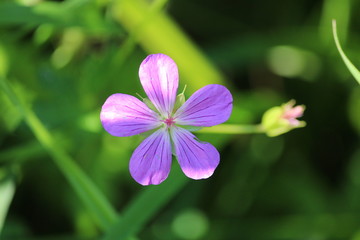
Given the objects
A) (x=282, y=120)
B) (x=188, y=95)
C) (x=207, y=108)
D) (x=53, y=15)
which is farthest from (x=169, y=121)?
(x=188, y=95)

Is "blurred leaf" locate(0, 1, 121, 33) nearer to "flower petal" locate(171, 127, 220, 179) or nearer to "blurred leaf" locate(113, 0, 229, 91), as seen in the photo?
"blurred leaf" locate(113, 0, 229, 91)

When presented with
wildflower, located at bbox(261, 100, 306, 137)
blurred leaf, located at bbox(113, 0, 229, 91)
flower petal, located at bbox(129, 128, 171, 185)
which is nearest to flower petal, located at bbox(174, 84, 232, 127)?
flower petal, located at bbox(129, 128, 171, 185)

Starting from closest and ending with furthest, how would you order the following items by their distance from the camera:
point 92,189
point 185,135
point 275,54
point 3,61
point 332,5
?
point 185,135 → point 92,189 → point 3,61 → point 332,5 → point 275,54

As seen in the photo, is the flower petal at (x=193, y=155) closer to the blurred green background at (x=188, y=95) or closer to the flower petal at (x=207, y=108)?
the flower petal at (x=207, y=108)

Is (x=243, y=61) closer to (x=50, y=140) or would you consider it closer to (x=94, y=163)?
(x=94, y=163)

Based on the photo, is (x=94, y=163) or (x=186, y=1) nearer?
(x=94, y=163)

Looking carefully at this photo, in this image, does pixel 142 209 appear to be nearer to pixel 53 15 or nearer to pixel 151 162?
pixel 151 162

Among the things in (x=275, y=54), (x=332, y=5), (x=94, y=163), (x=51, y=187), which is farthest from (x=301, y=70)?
(x=51, y=187)

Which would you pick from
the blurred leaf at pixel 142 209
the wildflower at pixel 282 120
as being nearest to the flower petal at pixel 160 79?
the wildflower at pixel 282 120
